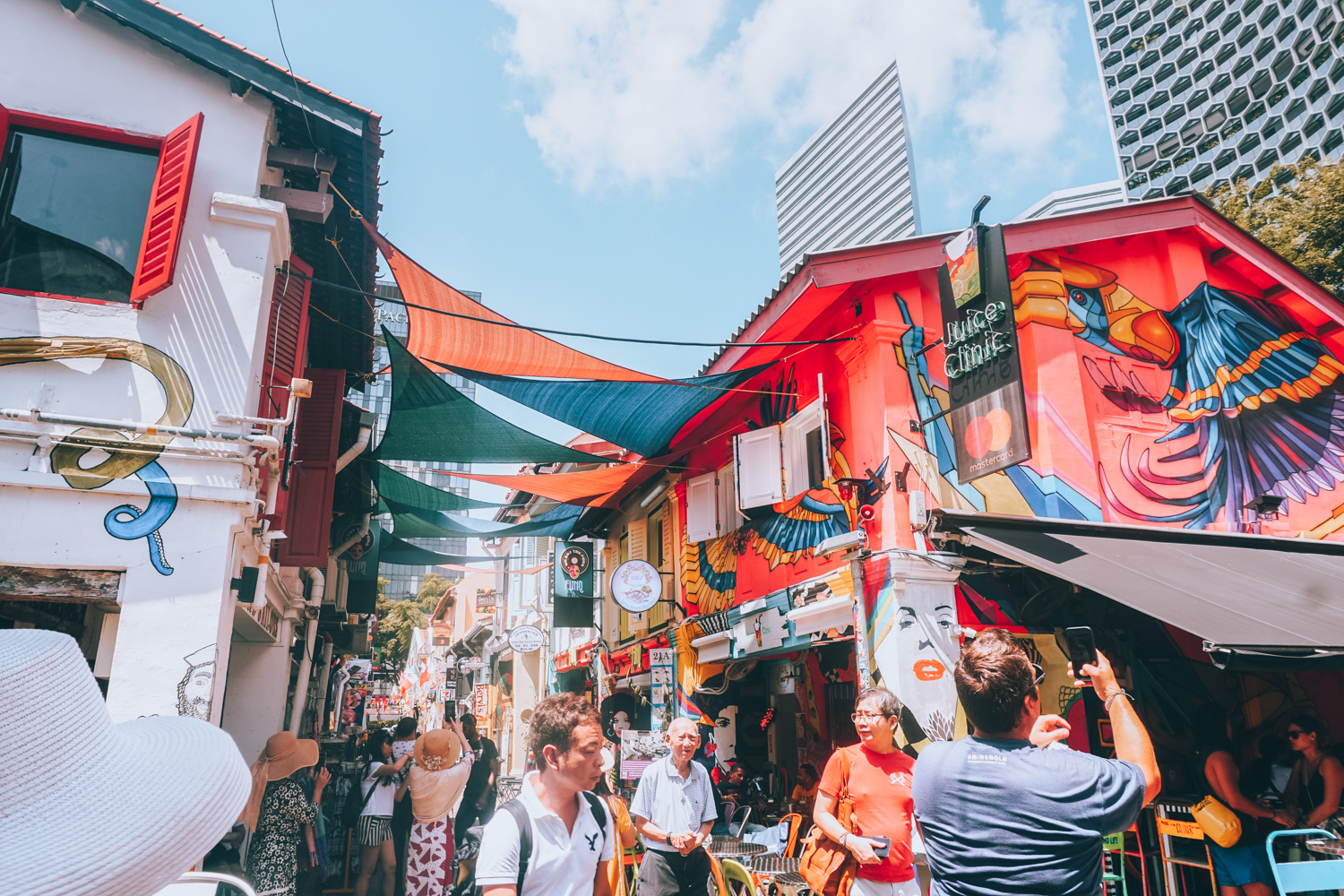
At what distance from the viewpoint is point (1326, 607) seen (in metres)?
5.91

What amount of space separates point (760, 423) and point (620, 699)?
29.2 ft

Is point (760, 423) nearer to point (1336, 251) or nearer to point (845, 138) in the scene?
point (1336, 251)

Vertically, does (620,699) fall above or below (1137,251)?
below

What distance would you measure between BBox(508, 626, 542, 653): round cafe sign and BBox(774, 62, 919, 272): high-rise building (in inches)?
3643

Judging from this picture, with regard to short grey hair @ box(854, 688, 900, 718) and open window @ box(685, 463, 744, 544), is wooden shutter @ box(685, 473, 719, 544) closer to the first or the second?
open window @ box(685, 463, 744, 544)

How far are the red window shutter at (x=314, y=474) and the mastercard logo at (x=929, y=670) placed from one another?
253 inches

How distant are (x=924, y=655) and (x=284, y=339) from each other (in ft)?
21.8

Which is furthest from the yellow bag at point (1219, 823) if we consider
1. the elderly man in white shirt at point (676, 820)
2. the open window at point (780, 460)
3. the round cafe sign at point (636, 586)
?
the round cafe sign at point (636, 586)

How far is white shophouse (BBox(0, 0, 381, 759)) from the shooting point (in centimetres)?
586

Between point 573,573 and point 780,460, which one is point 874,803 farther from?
point 573,573

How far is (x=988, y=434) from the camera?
6.57 m

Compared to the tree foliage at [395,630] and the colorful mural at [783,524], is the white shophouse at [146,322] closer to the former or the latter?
the colorful mural at [783,524]

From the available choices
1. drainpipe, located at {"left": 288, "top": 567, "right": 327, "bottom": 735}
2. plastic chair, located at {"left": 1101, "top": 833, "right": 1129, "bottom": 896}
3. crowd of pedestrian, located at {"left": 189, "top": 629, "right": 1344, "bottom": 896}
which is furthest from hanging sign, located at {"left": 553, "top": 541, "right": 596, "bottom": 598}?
plastic chair, located at {"left": 1101, "top": 833, "right": 1129, "bottom": 896}

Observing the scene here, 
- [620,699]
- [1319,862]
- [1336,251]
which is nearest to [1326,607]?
[1319,862]
